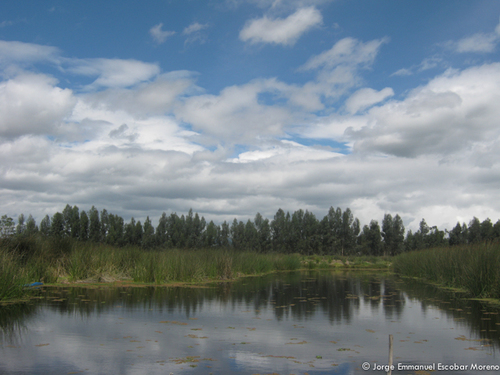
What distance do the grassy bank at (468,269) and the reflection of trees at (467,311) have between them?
0.81m

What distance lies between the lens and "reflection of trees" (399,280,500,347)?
906 cm

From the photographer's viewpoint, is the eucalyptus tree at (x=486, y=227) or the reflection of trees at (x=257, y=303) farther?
the eucalyptus tree at (x=486, y=227)

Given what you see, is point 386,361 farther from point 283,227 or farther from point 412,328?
point 283,227

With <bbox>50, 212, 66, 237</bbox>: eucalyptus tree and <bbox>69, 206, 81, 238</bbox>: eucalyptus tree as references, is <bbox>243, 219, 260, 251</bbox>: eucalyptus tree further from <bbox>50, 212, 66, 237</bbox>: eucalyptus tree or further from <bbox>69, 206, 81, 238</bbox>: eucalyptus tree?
<bbox>50, 212, 66, 237</bbox>: eucalyptus tree

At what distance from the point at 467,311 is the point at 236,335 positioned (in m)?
7.71

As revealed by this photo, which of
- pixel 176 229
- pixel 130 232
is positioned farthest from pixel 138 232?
pixel 176 229

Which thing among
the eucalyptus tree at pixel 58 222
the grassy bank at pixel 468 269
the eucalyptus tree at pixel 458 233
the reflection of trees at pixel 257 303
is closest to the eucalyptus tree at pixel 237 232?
the eucalyptus tree at pixel 58 222

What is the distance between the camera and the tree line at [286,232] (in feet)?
209

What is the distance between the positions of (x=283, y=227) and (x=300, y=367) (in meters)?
71.8

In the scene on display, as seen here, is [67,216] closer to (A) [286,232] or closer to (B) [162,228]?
(B) [162,228]

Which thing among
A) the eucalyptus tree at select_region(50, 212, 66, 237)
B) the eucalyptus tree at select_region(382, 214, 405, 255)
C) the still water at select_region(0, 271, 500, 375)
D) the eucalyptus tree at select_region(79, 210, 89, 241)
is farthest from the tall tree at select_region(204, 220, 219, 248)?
the still water at select_region(0, 271, 500, 375)

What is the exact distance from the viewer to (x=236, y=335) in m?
8.50

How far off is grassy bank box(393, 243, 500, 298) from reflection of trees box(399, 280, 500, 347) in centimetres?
81

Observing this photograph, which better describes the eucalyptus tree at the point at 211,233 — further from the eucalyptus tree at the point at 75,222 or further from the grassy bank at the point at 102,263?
the grassy bank at the point at 102,263
